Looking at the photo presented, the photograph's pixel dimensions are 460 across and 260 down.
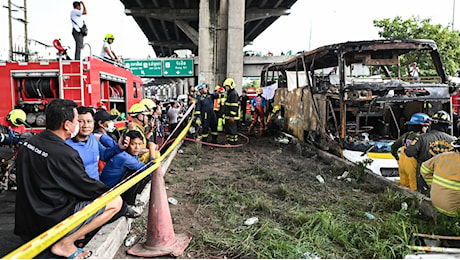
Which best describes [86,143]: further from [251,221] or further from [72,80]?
[72,80]

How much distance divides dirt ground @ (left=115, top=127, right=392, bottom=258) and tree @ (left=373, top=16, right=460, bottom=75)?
15.0 m

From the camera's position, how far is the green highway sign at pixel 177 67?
73.8ft

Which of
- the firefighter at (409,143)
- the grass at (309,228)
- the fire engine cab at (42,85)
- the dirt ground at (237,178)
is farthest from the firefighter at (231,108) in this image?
the firefighter at (409,143)

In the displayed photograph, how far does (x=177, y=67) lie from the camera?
2262 centimetres

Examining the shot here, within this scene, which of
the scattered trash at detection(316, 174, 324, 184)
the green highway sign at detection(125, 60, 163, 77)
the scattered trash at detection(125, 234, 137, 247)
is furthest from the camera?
the green highway sign at detection(125, 60, 163, 77)

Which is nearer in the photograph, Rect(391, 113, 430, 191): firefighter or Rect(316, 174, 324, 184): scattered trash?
Rect(391, 113, 430, 191): firefighter

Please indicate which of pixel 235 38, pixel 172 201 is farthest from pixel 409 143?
pixel 235 38

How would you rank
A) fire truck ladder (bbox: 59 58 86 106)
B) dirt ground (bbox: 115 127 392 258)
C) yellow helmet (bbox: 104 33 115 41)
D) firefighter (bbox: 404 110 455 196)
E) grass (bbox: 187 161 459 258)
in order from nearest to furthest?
grass (bbox: 187 161 459 258) < dirt ground (bbox: 115 127 392 258) < firefighter (bbox: 404 110 455 196) < fire truck ladder (bbox: 59 58 86 106) < yellow helmet (bbox: 104 33 115 41)

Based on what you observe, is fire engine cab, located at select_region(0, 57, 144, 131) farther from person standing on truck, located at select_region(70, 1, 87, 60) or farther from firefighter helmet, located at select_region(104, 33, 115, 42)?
firefighter helmet, located at select_region(104, 33, 115, 42)

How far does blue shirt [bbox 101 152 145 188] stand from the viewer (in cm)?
363

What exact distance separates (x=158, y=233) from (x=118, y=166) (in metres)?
0.97

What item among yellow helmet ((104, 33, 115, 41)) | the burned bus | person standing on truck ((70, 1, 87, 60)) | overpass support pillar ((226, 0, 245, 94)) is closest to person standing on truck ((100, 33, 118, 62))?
yellow helmet ((104, 33, 115, 41))

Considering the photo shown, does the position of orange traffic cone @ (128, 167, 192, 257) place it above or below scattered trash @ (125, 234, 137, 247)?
above

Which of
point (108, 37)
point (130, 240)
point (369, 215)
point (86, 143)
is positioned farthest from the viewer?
point (108, 37)
